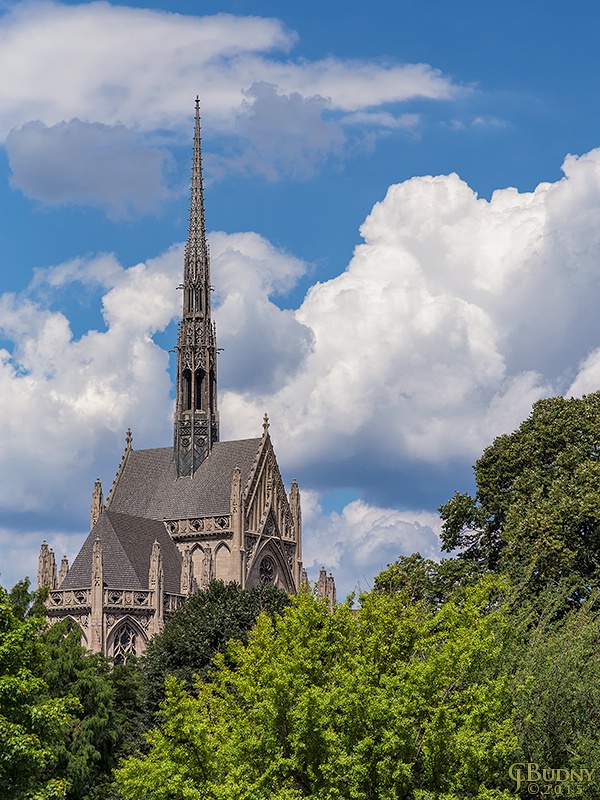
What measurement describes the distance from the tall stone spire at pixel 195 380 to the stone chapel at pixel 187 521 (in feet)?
0.26

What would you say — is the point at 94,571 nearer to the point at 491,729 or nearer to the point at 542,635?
the point at 542,635

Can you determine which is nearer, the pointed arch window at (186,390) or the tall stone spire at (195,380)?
the tall stone spire at (195,380)

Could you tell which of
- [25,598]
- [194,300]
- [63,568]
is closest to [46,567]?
[63,568]

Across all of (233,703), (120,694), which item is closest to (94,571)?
(120,694)

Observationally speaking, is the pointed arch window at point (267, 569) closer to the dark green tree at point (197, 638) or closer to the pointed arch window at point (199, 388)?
the pointed arch window at point (199, 388)

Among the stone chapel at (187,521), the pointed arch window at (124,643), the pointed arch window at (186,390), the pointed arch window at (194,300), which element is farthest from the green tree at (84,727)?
the pointed arch window at (194,300)

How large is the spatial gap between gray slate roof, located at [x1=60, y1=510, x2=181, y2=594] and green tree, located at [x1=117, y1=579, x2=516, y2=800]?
2103 inches

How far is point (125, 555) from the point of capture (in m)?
91.9

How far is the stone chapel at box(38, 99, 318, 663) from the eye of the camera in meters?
88.8

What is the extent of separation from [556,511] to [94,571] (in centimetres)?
3940

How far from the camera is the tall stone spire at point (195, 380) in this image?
10775cm

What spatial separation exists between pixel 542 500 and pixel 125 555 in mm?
39567

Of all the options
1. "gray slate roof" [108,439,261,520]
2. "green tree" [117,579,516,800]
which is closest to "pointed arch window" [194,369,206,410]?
"gray slate roof" [108,439,261,520]

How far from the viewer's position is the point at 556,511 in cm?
5778
